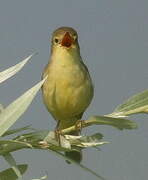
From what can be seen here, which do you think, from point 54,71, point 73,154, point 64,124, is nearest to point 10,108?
point 73,154

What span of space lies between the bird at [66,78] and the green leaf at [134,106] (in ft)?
1.32

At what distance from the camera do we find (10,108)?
A: 354 millimetres

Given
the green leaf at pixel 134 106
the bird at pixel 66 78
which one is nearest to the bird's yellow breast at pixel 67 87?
the bird at pixel 66 78

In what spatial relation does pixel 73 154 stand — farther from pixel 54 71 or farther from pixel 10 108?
pixel 10 108

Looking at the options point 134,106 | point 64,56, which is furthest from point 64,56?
point 134,106

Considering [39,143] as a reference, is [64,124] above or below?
below

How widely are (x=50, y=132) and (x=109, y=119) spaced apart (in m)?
0.06

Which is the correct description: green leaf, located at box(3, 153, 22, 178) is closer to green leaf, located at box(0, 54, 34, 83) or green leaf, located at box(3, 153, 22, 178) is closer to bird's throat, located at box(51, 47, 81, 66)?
green leaf, located at box(0, 54, 34, 83)

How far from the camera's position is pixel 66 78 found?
0.82 meters

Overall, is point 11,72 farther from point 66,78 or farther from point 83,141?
point 66,78

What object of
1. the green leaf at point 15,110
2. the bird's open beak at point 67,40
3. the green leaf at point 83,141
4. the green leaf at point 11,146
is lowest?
the green leaf at point 83,141

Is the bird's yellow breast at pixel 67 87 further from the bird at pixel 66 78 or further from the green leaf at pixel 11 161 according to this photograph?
the green leaf at pixel 11 161

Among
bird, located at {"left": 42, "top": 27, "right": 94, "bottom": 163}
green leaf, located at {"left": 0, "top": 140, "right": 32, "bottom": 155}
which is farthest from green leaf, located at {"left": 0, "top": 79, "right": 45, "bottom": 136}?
bird, located at {"left": 42, "top": 27, "right": 94, "bottom": 163}

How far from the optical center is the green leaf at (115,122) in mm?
374
